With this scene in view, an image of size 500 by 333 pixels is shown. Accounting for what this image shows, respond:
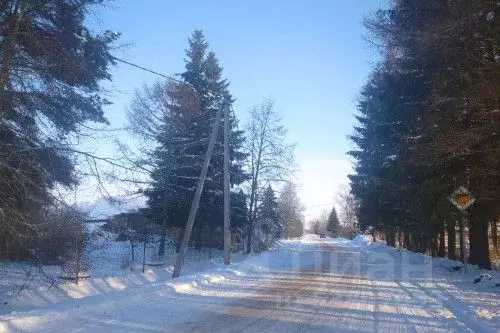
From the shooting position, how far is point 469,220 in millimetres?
17750

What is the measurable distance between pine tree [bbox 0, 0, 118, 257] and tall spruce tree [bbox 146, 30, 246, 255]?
1424cm

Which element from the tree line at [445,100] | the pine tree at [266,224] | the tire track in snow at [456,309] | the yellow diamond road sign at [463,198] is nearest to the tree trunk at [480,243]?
the tree line at [445,100]

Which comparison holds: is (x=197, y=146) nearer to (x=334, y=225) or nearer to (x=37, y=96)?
(x=37, y=96)

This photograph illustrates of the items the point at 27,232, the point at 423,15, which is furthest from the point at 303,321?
the point at 423,15

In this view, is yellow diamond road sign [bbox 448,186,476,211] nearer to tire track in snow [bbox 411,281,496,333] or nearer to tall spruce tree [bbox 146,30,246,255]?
tire track in snow [bbox 411,281,496,333]

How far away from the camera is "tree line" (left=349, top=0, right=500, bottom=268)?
429 inches

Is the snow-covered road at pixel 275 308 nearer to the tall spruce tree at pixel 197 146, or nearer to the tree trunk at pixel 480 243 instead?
the tree trunk at pixel 480 243

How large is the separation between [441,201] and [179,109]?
15291 millimetres

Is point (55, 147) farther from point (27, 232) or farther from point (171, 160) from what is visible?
point (171, 160)

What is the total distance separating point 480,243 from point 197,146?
53.4 ft

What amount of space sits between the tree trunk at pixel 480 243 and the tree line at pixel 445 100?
4 centimetres

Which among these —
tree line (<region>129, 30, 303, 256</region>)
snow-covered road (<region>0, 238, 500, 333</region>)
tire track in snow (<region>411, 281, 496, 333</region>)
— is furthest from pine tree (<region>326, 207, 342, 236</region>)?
tire track in snow (<region>411, 281, 496, 333</region>)

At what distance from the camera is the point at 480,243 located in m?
18.8

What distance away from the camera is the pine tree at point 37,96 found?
8633 millimetres
